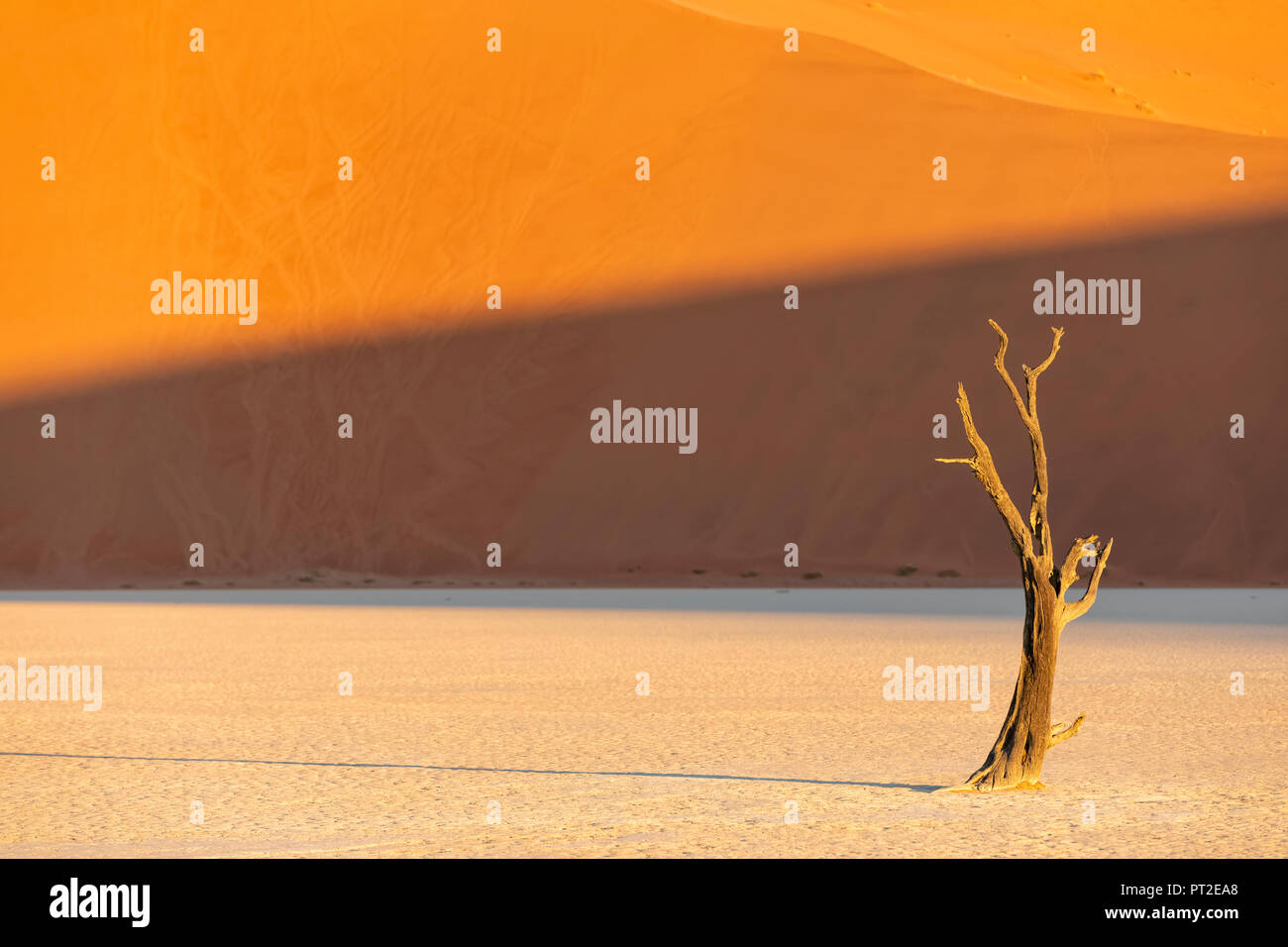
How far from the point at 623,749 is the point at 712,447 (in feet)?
94.2

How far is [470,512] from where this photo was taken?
1522 inches

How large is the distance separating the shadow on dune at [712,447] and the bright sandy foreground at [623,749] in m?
17.4

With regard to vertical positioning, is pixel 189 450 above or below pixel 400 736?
above

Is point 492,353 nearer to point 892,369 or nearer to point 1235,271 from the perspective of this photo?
point 892,369

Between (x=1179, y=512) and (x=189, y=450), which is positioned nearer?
(x=1179, y=512)

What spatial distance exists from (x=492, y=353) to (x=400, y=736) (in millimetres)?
29973

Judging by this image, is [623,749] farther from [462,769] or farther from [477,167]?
[477,167]

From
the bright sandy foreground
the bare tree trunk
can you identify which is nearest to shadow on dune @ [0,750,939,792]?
the bright sandy foreground

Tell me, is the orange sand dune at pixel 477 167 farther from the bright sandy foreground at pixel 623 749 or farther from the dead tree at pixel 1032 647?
the dead tree at pixel 1032 647

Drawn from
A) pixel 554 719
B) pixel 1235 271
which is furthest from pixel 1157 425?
pixel 554 719

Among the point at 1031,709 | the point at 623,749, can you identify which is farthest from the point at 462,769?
the point at 1031,709

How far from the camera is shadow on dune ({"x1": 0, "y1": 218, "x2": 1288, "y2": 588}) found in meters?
37.2

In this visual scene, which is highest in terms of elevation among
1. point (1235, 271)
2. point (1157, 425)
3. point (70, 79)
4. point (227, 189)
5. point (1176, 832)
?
point (70, 79)
